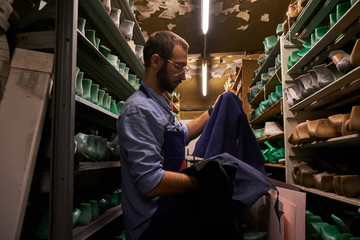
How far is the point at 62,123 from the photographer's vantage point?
128cm

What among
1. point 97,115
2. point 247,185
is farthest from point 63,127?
point 97,115

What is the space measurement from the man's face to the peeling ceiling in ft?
12.2

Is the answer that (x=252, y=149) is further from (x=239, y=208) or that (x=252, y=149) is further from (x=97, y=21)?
(x=97, y=21)

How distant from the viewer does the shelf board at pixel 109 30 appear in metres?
1.99

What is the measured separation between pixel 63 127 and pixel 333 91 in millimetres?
2086

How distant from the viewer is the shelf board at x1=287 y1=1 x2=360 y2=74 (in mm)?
1800

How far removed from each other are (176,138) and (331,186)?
1.48m

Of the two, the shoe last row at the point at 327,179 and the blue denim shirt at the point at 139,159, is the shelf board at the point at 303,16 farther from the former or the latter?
the blue denim shirt at the point at 139,159

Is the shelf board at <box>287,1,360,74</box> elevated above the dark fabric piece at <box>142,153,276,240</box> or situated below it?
above

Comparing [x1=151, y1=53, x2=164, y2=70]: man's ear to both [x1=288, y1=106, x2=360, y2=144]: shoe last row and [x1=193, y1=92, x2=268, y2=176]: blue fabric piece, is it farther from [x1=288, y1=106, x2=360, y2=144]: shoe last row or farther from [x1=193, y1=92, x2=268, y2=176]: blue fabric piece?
[x1=288, y1=106, x2=360, y2=144]: shoe last row

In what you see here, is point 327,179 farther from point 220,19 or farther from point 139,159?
point 220,19

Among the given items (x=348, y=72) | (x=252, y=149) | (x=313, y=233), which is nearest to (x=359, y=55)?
(x=348, y=72)

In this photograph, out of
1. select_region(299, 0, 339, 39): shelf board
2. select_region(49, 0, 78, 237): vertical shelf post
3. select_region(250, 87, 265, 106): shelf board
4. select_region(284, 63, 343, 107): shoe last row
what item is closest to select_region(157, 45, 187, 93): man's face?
select_region(49, 0, 78, 237): vertical shelf post

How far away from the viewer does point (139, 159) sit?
115 centimetres
